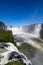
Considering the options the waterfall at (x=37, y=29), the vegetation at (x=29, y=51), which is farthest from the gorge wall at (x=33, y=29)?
the vegetation at (x=29, y=51)

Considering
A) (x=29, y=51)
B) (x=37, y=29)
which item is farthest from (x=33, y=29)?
(x=29, y=51)

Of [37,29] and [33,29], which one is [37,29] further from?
[33,29]

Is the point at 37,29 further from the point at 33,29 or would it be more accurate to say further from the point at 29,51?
the point at 29,51

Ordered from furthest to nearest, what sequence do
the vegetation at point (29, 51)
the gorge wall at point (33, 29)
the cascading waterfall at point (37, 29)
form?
the cascading waterfall at point (37, 29), the gorge wall at point (33, 29), the vegetation at point (29, 51)

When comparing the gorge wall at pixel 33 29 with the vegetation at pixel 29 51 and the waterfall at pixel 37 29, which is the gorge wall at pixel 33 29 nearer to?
the waterfall at pixel 37 29

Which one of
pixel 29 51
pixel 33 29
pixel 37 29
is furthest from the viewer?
pixel 33 29

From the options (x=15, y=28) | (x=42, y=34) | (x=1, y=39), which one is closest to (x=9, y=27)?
(x=15, y=28)

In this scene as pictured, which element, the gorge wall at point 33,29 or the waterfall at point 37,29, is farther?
the waterfall at point 37,29

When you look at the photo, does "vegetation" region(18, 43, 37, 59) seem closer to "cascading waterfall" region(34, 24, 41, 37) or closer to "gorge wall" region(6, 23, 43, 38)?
"gorge wall" region(6, 23, 43, 38)

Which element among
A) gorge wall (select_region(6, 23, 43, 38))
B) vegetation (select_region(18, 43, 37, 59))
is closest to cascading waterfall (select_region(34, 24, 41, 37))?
gorge wall (select_region(6, 23, 43, 38))

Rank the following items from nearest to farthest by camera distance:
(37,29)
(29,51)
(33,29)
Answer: (29,51) → (37,29) → (33,29)

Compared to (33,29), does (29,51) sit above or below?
below

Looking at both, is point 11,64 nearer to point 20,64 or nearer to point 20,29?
point 20,64

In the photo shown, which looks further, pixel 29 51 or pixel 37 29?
pixel 37 29
